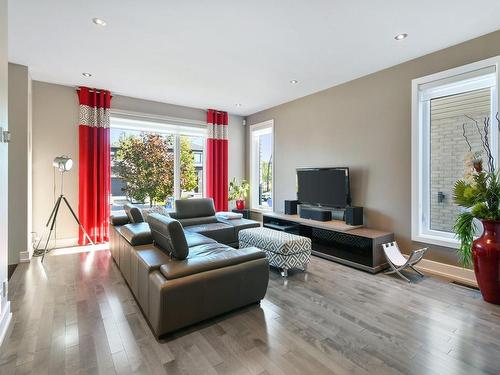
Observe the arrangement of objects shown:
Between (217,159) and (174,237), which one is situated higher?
(217,159)

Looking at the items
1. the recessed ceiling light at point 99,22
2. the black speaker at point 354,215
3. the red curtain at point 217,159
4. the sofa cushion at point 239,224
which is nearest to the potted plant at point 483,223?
the black speaker at point 354,215

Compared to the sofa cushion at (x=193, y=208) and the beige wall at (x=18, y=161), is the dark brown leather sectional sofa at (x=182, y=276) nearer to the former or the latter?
the sofa cushion at (x=193, y=208)

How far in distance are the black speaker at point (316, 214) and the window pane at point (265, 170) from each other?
1472 mm

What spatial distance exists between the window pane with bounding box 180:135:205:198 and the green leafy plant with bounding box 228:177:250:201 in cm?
69

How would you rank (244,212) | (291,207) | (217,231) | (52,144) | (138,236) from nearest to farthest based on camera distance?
(138,236), (217,231), (52,144), (291,207), (244,212)

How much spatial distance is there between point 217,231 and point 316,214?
161 centimetres

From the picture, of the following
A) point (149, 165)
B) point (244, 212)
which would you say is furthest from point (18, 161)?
point (244, 212)

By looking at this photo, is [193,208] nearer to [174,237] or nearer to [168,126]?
[168,126]

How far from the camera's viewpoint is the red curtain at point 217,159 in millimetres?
5926

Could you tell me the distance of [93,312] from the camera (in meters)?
2.36

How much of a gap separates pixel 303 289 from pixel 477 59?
316 cm

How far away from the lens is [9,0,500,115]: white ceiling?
2.41 m

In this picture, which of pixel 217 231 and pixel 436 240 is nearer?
pixel 436 240

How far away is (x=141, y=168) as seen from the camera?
17.7ft
